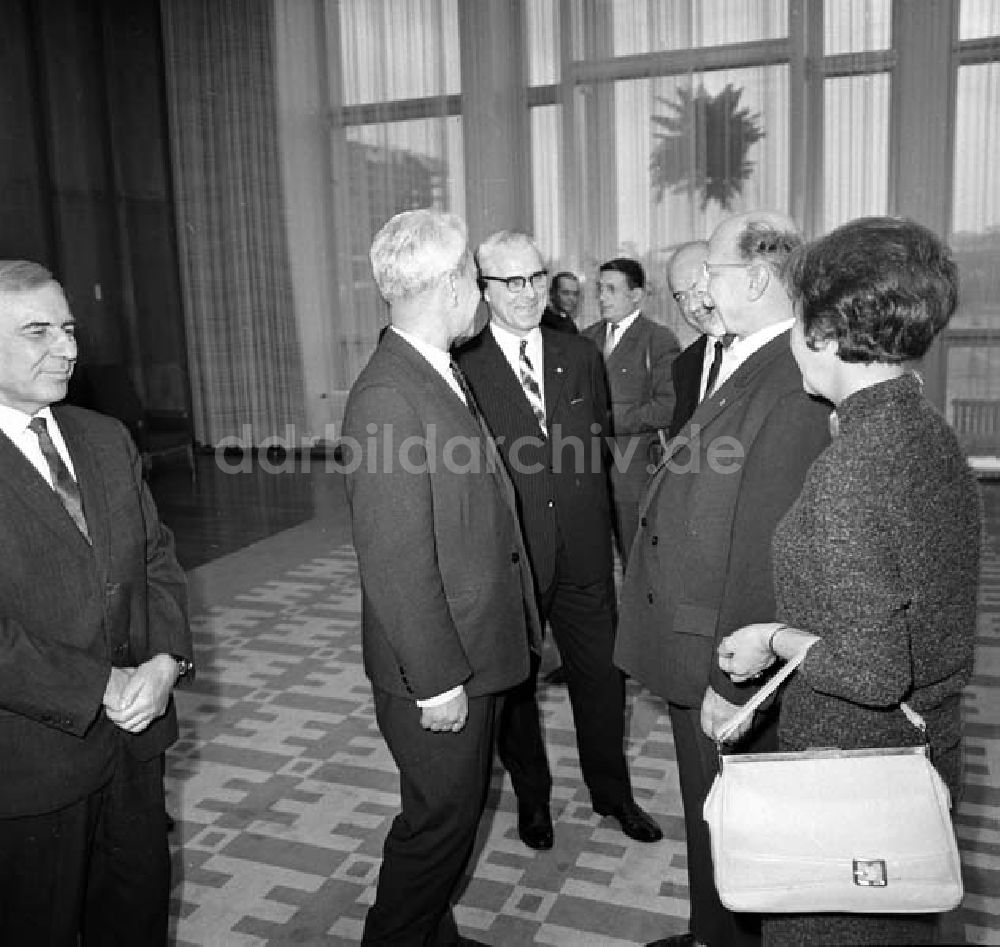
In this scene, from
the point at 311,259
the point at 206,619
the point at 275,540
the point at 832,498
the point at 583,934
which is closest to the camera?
the point at 832,498

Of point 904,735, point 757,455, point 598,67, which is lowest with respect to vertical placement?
point 904,735

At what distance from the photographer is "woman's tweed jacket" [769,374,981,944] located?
4.98 ft

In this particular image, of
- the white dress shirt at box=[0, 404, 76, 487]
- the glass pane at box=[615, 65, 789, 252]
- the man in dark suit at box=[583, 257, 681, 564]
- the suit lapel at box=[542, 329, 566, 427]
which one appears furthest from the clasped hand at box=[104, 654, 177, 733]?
the glass pane at box=[615, 65, 789, 252]

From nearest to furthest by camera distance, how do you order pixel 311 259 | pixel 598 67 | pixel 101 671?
pixel 101 671
pixel 598 67
pixel 311 259

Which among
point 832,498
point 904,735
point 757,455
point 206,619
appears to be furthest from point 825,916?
point 206,619

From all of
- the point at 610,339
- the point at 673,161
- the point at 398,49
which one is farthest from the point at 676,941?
the point at 398,49

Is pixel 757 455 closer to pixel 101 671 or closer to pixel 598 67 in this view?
pixel 101 671

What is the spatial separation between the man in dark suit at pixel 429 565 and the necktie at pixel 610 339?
2.85 meters

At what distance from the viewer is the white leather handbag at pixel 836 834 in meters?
1.46

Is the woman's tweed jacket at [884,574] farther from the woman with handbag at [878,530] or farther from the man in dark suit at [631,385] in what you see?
the man in dark suit at [631,385]

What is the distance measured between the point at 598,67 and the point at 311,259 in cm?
368

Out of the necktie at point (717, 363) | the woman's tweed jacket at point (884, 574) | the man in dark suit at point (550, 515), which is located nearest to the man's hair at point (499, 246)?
the man in dark suit at point (550, 515)

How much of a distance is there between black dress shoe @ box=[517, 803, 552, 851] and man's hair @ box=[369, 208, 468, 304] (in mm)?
1812

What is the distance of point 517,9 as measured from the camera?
33.3 feet
